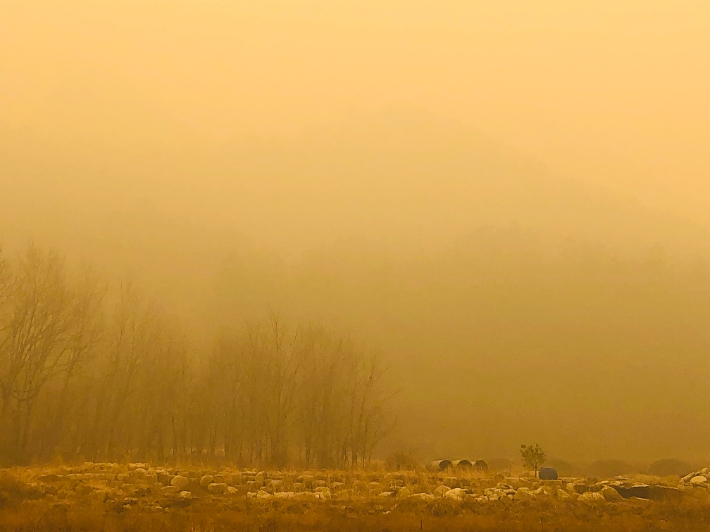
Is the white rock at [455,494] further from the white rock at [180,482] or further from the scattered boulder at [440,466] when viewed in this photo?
the scattered boulder at [440,466]

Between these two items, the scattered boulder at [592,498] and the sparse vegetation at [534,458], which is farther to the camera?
the sparse vegetation at [534,458]

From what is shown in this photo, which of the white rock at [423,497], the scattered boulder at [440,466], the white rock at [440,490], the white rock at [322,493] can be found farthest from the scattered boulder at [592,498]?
the scattered boulder at [440,466]

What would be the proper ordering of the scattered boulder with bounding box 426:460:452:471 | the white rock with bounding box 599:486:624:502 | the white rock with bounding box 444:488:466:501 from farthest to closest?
1. the scattered boulder with bounding box 426:460:452:471
2. the white rock with bounding box 599:486:624:502
3. the white rock with bounding box 444:488:466:501

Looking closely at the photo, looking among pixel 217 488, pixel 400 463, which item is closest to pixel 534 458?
pixel 400 463

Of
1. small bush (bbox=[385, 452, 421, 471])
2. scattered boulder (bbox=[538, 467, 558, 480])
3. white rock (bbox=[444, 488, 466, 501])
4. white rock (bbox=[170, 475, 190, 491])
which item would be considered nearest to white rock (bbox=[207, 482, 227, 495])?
white rock (bbox=[170, 475, 190, 491])

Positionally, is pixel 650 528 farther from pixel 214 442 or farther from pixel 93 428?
pixel 93 428

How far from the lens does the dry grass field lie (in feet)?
36.5

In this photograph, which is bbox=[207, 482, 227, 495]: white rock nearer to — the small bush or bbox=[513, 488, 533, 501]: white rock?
bbox=[513, 488, 533, 501]: white rock

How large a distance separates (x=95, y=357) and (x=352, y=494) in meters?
23.5

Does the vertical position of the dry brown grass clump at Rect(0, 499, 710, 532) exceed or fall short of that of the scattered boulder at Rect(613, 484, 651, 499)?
it falls short

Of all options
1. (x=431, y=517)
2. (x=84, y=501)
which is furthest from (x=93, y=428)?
(x=431, y=517)

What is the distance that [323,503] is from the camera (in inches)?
527

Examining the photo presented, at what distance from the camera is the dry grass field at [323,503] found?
11.1m

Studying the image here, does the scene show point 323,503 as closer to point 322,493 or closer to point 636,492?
point 322,493
